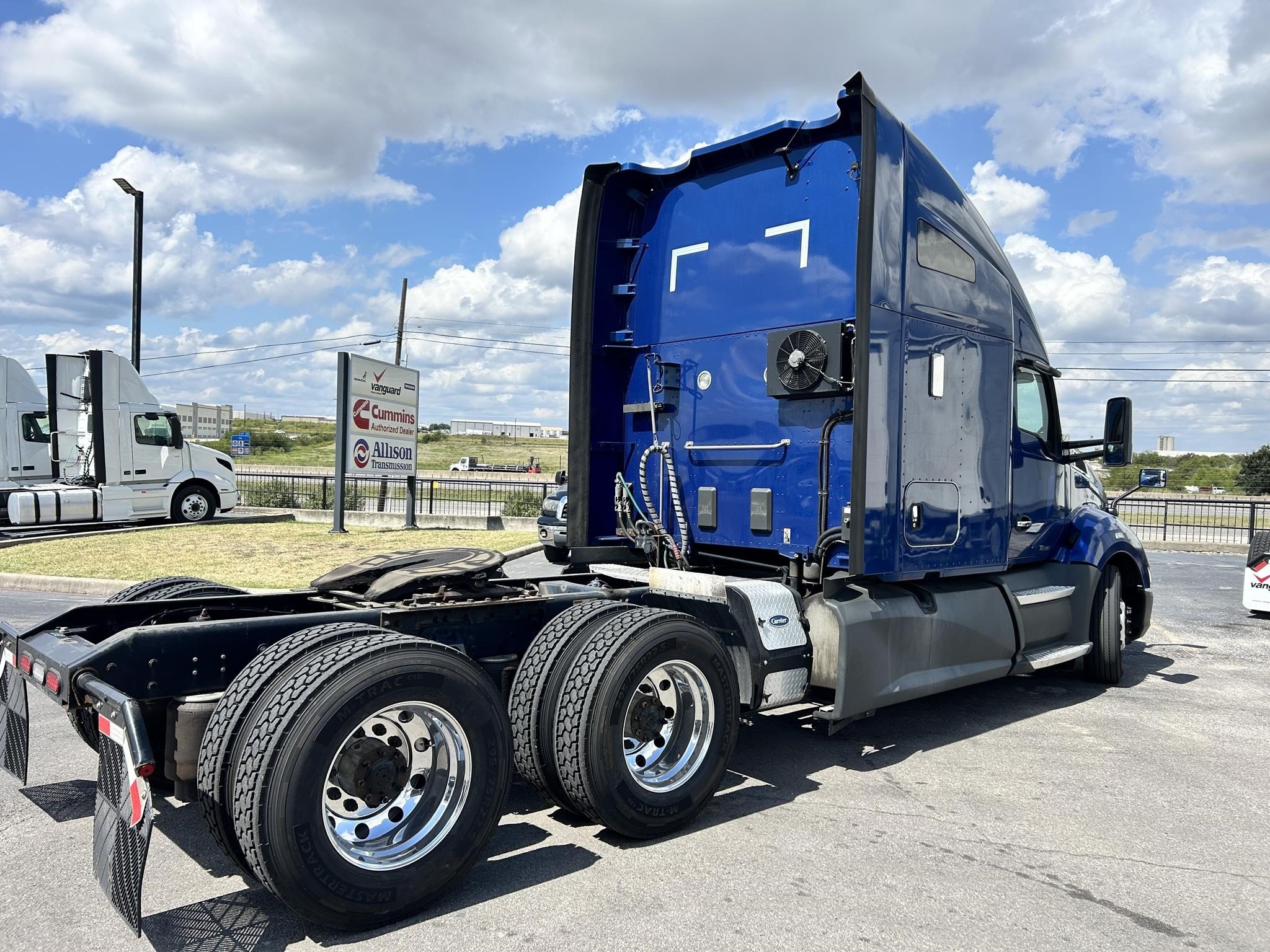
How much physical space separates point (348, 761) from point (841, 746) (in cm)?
326

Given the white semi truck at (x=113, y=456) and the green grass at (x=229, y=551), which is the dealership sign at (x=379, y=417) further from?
the white semi truck at (x=113, y=456)

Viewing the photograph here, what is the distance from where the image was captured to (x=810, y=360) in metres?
5.28

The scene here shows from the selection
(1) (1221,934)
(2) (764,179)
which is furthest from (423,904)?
(2) (764,179)

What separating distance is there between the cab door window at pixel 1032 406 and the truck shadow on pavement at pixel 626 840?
6.51ft

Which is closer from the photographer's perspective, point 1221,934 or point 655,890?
point 1221,934

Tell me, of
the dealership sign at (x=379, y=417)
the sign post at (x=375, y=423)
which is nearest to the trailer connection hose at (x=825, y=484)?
the sign post at (x=375, y=423)

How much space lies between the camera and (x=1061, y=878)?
3766mm

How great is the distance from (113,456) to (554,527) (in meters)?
10.8

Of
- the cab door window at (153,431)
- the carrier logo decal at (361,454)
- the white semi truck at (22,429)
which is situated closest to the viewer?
the carrier logo decal at (361,454)

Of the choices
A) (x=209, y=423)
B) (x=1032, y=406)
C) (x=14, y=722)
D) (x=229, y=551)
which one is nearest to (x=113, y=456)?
(x=229, y=551)

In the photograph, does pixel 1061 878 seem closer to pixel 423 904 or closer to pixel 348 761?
pixel 423 904

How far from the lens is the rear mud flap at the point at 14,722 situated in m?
4.02

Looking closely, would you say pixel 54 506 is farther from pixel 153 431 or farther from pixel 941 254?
pixel 941 254

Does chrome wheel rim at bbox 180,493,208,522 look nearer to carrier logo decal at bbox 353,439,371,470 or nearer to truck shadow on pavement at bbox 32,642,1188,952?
carrier logo decal at bbox 353,439,371,470
